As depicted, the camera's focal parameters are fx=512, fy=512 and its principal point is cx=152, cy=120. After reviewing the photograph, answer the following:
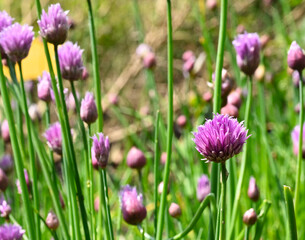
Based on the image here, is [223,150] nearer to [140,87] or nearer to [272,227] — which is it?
[272,227]

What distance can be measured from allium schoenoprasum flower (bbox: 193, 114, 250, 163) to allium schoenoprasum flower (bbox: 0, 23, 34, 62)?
35 centimetres

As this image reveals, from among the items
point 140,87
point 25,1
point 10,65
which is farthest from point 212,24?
point 10,65

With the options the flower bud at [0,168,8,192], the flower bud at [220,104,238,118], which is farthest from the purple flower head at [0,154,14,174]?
the flower bud at [220,104,238,118]

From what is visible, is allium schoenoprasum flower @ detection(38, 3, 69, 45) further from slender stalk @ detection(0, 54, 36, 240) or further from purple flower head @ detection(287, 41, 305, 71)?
purple flower head @ detection(287, 41, 305, 71)

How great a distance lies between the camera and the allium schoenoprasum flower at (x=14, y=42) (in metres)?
0.82

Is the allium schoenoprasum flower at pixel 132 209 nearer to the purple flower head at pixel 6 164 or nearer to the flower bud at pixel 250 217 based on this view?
the flower bud at pixel 250 217

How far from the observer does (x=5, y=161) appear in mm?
1414

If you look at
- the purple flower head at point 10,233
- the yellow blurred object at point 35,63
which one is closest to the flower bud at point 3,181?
the purple flower head at point 10,233

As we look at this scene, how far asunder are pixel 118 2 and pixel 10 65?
2616 mm

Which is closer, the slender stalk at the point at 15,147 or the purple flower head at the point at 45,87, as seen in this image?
the slender stalk at the point at 15,147

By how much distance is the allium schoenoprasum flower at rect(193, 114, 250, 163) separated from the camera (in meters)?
0.64

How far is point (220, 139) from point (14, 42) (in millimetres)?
383

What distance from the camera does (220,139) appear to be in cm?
64

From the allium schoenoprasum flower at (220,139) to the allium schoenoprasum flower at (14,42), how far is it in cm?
35
